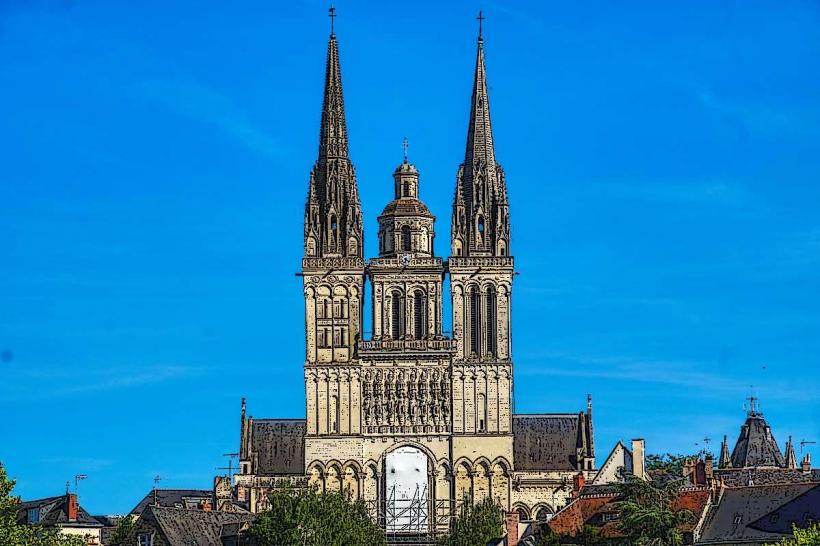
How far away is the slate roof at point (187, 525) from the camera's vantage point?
98938mm

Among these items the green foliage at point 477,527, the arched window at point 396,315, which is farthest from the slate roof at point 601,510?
the arched window at point 396,315

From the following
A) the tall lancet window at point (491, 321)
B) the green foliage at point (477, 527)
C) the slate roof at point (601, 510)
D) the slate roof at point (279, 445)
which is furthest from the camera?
the slate roof at point (279, 445)

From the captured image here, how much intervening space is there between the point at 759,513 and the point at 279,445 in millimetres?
49416

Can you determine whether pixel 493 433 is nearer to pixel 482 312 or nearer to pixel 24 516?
pixel 482 312

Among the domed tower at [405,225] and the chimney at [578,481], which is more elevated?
the domed tower at [405,225]

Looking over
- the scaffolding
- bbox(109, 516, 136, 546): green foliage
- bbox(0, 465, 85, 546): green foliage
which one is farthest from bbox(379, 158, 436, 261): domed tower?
bbox(0, 465, 85, 546): green foliage

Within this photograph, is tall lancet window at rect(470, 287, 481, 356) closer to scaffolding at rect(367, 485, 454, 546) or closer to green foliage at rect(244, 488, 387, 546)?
scaffolding at rect(367, 485, 454, 546)

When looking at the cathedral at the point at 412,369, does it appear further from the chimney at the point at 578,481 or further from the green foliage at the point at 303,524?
the green foliage at the point at 303,524

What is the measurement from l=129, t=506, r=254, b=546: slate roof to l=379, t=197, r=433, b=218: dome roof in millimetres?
33909

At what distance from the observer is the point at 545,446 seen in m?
141

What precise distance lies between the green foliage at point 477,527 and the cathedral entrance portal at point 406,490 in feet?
21.1

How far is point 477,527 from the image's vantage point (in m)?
119

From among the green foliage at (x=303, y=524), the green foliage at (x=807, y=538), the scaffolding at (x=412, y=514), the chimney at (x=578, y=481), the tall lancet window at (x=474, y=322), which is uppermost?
the tall lancet window at (x=474, y=322)

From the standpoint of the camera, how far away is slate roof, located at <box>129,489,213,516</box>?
14725 cm
